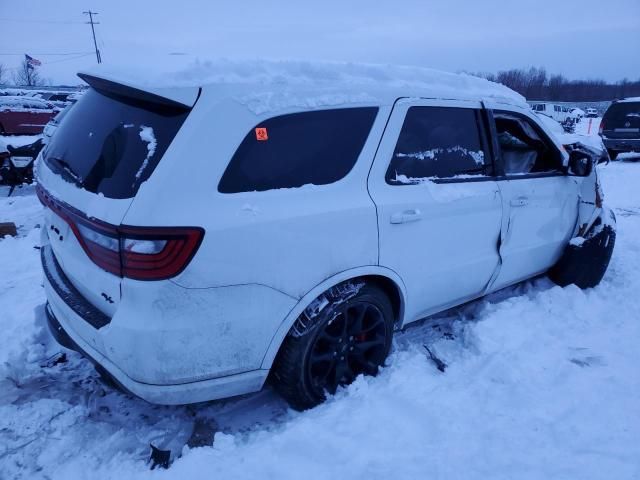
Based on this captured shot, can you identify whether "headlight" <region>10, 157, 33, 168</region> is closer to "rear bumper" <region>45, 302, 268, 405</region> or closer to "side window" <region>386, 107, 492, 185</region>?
"rear bumper" <region>45, 302, 268, 405</region>

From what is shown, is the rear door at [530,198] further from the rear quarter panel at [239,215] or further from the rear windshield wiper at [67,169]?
the rear windshield wiper at [67,169]

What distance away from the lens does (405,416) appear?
2381mm

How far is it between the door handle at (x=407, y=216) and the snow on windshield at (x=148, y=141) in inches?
49.5

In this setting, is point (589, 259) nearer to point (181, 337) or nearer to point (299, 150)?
point (299, 150)

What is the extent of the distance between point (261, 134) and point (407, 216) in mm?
951

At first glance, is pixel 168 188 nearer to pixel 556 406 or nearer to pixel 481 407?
pixel 481 407

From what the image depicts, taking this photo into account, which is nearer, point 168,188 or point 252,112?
point 168,188

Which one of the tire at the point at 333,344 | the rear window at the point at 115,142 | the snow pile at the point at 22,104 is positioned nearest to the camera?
the rear window at the point at 115,142

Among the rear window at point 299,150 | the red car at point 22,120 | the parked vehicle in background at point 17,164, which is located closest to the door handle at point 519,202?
the rear window at point 299,150

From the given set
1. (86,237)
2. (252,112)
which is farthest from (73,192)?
(252,112)

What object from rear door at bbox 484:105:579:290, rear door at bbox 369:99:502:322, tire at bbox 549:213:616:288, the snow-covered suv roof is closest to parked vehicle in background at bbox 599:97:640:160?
tire at bbox 549:213:616:288

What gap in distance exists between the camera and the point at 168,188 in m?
1.82

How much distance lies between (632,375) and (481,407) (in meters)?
1.10

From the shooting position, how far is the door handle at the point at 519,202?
125 inches
